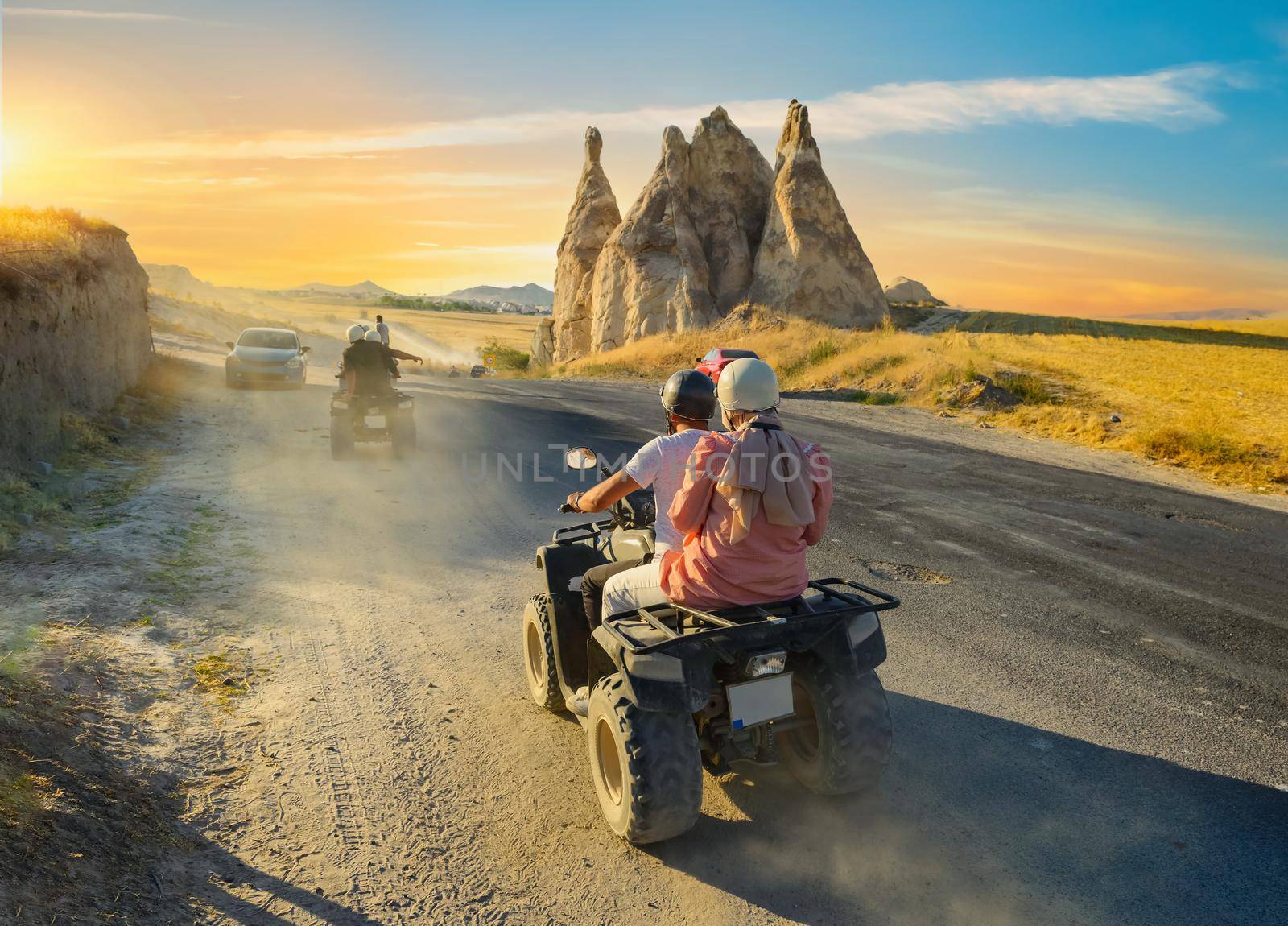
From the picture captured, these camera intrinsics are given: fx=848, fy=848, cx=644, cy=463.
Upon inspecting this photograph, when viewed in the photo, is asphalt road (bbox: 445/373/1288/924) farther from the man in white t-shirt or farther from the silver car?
the silver car

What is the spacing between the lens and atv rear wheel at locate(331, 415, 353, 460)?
12758 millimetres

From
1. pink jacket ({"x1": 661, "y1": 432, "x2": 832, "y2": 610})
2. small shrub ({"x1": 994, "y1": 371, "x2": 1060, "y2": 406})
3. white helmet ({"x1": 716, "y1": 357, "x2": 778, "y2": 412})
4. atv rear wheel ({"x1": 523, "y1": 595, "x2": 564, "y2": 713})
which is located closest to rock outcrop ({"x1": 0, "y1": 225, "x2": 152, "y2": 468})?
atv rear wheel ({"x1": 523, "y1": 595, "x2": 564, "y2": 713})

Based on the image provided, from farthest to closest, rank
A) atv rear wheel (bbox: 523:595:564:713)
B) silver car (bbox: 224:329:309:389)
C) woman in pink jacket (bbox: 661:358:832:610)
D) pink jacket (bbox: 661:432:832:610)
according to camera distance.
Answer: 1. silver car (bbox: 224:329:309:389)
2. atv rear wheel (bbox: 523:595:564:713)
3. pink jacket (bbox: 661:432:832:610)
4. woman in pink jacket (bbox: 661:358:832:610)

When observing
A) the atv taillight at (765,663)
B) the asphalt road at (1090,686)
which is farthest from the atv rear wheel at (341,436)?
the atv taillight at (765,663)

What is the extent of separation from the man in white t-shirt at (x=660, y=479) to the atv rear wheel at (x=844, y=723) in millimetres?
866

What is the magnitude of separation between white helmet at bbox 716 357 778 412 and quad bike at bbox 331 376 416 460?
988 cm

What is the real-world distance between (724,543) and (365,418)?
10028mm

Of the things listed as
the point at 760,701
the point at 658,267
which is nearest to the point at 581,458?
the point at 760,701

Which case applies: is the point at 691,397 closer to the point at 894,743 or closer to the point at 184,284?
the point at 894,743

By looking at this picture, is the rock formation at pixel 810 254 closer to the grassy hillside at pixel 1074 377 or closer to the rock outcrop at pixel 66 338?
the grassy hillside at pixel 1074 377

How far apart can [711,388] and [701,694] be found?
1.53 meters

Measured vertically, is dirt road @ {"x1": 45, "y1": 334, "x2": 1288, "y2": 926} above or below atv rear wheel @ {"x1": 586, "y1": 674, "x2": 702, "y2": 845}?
below

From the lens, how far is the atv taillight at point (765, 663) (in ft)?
12.1

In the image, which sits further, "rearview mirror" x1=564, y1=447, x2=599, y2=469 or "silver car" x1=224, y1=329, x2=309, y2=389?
"silver car" x1=224, y1=329, x2=309, y2=389
